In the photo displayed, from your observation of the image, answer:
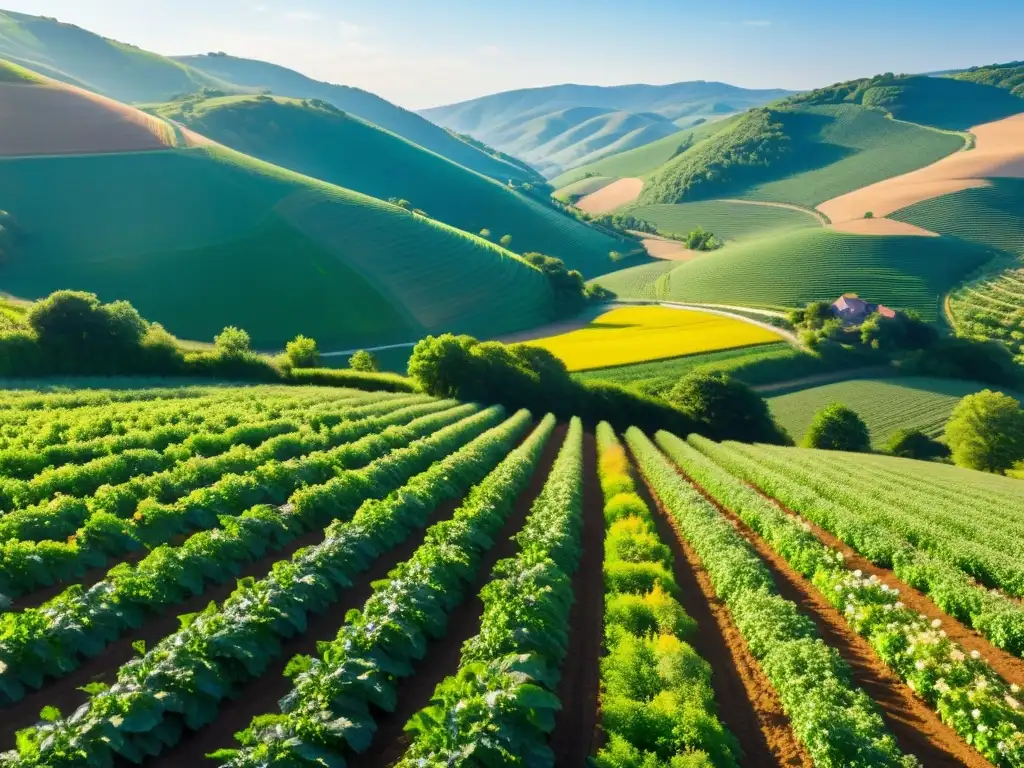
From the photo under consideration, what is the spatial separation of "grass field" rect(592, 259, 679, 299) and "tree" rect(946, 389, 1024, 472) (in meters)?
69.8

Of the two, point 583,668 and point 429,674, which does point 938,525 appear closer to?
point 583,668

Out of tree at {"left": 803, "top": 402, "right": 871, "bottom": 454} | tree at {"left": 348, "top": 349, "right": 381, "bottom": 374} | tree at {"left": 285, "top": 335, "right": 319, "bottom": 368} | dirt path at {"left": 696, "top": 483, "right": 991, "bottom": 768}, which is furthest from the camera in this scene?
tree at {"left": 348, "top": 349, "right": 381, "bottom": 374}

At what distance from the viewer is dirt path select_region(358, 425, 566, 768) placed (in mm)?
9633

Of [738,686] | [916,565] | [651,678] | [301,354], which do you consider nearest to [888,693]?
[738,686]

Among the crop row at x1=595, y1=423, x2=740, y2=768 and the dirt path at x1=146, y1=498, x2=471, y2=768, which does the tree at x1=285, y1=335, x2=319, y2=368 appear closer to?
the dirt path at x1=146, y1=498, x2=471, y2=768

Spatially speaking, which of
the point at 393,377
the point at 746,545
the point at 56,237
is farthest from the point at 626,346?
the point at 56,237

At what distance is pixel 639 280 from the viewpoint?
13588cm

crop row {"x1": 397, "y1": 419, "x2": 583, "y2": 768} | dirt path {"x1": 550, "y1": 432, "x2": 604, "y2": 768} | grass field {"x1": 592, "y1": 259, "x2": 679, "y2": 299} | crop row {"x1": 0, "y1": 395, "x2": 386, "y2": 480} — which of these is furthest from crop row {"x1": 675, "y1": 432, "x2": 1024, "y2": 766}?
grass field {"x1": 592, "y1": 259, "x2": 679, "y2": 299}

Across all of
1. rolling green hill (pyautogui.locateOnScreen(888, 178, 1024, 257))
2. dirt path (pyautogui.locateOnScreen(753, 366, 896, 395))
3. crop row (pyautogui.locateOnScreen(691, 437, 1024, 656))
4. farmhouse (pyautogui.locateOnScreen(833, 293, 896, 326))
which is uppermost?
rolling green hill (pyautogui.locateOnScreen(888, 178, 1024, 257))

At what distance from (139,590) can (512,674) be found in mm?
8430

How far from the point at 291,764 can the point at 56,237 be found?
10355 centimetres

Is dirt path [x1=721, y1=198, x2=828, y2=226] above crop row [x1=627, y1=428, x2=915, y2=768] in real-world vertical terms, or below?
above

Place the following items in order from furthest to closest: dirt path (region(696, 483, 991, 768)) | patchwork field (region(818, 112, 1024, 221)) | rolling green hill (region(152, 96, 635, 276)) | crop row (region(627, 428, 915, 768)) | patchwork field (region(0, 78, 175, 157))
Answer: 1. rolling green hill (region(152, 96, 635, 276))
2. patchwork field (region(818, 112, 1024, 221))
3. patchwork field (region(0, 78, 175, 157))
4. dirt path (region(696, 483, 991, 768))
5. crop row (region(627, 428, 915, 768))

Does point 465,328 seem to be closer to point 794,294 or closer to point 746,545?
point 794,294
